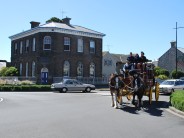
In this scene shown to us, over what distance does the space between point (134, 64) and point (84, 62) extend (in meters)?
35.5

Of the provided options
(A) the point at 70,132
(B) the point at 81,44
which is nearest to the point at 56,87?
(B) the point at 81,44

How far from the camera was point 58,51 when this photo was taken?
164ft

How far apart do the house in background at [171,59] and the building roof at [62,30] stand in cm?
2814

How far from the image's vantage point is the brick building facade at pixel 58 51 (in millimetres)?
49375

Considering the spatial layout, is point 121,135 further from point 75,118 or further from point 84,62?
point 84,62

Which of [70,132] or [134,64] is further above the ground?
[134,64]

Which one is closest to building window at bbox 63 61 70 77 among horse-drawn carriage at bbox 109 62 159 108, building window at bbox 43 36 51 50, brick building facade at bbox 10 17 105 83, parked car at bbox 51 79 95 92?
brick building facade at bbox 10 17 105 83

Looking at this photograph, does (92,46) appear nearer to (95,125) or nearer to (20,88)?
(20,88)

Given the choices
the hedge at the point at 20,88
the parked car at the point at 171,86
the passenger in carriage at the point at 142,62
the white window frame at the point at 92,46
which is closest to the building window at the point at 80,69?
the white window frame at the point at 92,46

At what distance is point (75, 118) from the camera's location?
12891 mm

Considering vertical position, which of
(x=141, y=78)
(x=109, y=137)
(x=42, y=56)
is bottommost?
(x=109, y=137)

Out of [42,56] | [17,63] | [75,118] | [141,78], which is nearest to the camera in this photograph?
[75,118]

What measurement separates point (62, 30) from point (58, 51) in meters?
3.18

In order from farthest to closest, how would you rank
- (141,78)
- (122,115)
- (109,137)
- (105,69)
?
(105,69) < (141,78) < (122,115) < (109,137)
